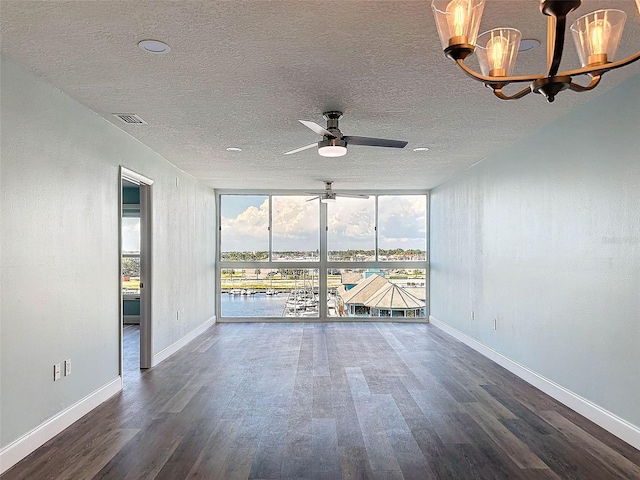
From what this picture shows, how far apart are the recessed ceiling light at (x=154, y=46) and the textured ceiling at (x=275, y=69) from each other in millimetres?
48

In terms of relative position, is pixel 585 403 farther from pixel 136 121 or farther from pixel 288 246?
pixel 288 246

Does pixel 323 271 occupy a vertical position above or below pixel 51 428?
above

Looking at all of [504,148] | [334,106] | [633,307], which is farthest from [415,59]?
[504,148]

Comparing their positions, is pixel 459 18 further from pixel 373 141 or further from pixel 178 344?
pixel 178 344

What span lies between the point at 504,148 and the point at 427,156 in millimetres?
875

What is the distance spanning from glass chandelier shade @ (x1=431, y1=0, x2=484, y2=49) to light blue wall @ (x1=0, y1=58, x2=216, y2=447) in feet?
8.54

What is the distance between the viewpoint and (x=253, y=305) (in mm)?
8664

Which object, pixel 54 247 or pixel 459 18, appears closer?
pixel 459 18

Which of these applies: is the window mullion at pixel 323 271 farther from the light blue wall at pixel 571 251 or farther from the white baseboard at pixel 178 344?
the light blue wall at pixel 571 251

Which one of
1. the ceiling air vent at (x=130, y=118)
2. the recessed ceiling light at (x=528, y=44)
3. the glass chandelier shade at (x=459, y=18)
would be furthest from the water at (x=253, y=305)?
the glass chandelier shade at (x=459, y=18)

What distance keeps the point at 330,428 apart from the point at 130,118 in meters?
3.05

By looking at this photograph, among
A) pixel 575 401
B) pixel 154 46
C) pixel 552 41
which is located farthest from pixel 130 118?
pixel 575 401

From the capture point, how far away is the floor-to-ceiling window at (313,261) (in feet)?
28.5

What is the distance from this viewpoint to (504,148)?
5.17 metres
